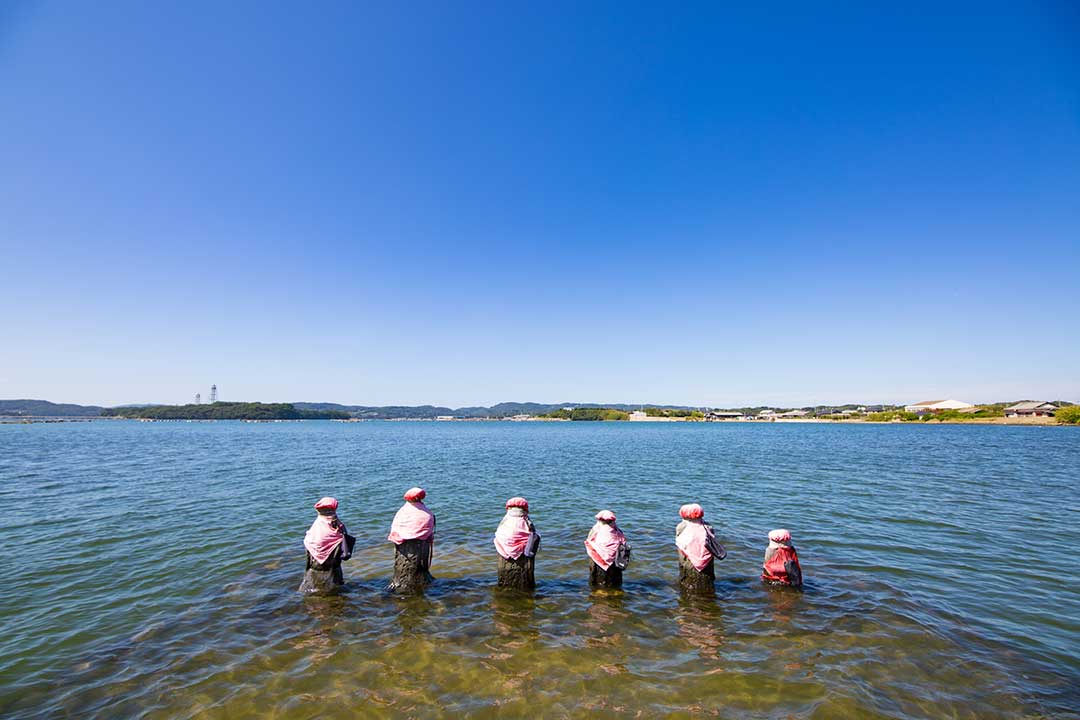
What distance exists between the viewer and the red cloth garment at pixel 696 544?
11875 mm

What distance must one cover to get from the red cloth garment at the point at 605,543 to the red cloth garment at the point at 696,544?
5.19 feet

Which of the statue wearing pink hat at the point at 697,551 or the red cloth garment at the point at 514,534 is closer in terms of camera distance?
the statue wearing pink hat at the point at 697,551

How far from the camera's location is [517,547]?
1226 centimetres

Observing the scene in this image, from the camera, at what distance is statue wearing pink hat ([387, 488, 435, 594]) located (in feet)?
39.3

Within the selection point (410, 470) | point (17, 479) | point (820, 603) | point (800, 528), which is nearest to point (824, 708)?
point (820, 603)

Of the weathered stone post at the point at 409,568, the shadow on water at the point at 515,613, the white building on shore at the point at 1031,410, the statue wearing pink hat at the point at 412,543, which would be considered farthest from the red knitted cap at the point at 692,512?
the white building on shore at the point at 1031,410

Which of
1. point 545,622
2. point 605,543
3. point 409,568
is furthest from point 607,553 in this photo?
point 409,568

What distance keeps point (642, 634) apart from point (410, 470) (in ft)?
114

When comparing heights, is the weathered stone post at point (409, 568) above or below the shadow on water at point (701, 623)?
above

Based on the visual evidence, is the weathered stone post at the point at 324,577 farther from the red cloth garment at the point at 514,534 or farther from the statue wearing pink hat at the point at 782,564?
the statue wearing pink hat at the point at 782,564

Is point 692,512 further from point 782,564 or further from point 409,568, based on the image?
point 409,568

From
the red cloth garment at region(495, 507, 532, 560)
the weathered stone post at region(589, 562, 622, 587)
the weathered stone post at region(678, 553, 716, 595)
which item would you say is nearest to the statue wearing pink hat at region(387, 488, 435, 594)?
the red cloth garment at region(495, 507, 532, 560)

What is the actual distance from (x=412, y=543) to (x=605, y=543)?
16.5ft

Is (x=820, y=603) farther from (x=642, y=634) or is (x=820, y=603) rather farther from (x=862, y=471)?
(x=862, y=471)
